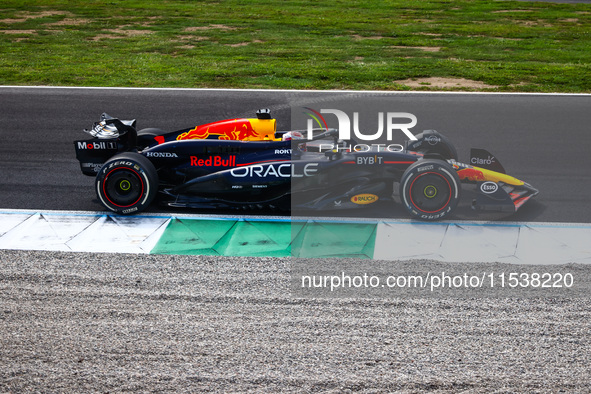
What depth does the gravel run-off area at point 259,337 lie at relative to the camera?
15.1 feet

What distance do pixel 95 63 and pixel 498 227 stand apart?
12612 millimetres

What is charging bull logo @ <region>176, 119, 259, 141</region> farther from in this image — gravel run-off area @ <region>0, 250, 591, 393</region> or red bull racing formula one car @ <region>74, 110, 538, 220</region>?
gravel run-off area @ <region>0, 250, 591, 393</region>

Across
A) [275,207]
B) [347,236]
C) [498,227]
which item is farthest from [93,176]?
[498,227]

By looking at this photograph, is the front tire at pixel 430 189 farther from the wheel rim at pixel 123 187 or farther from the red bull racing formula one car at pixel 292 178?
the wheel rim at pixel 123 187

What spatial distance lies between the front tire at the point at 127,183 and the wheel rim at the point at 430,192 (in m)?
3.14

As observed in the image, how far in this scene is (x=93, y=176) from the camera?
27.5ft

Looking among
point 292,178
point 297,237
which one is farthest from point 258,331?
point 292,178

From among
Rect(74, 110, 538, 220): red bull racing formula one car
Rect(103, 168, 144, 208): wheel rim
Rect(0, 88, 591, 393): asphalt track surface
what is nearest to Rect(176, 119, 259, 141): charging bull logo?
Rect(74, 110, 538, 220): red bull racing formula one car

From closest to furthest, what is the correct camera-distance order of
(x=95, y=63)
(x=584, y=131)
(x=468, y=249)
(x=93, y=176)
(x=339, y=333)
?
(x=339, y=333)
(x=468, y=249)
(x=93, y=176)
(x=584, y=131)
(x=95, y=63)

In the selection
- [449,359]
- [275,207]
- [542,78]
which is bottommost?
[449,359]

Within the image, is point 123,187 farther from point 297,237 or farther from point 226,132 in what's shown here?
point 297,237

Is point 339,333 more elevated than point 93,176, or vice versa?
point 93,176

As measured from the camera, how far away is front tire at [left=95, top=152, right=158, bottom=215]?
7.32m

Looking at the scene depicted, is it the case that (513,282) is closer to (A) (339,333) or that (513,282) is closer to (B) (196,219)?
(A) (339,333)
